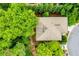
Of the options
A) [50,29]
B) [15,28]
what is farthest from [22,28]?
[50,29]

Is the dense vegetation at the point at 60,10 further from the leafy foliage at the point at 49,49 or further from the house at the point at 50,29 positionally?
→ the leafy foliage at the point at 49,49

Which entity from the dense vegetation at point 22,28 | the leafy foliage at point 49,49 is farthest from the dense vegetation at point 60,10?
the leafy foliage at point 49,49

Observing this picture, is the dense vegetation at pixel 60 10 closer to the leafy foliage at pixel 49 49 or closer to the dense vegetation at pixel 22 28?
the dense vegetation at pixel 22 28

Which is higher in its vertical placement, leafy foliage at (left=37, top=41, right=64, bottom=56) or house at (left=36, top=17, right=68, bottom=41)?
house at (left=36, top=17, right=68, bottom=41)

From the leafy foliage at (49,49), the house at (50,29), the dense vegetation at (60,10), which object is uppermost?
the dense vegetation at (60,10)

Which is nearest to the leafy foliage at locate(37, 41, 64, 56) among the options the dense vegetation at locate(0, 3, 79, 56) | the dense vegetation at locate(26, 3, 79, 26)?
the dense vegetation at locate(0, 3, 79, 56)

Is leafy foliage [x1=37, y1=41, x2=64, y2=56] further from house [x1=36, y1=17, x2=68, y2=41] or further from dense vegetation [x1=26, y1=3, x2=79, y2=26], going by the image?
dense vegetation [x1=26, y1=3, x2=79, y2=26]

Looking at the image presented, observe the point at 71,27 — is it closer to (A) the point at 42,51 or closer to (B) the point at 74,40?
(B) the point at 74,40

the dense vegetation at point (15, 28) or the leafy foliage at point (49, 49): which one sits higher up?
the dense vegetation at point (15, 28)

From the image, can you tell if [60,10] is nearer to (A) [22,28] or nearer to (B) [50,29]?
(B) [50,29]
